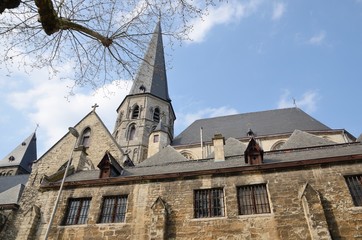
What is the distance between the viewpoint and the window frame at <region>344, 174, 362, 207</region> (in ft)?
29.6

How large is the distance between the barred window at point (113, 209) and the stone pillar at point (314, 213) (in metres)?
6.36

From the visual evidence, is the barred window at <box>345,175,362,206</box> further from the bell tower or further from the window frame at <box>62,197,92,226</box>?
the bell tower

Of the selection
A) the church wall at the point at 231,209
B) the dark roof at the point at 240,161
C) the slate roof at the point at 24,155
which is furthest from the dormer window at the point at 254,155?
the slate roof at the point at 24,155

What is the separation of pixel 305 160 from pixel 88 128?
50.4ft

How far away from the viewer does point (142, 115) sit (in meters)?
26.8

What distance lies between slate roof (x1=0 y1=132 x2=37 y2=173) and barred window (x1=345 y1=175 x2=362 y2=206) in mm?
31361

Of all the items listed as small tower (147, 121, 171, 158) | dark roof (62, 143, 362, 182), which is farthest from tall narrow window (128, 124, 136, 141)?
dark roof (62, 143, 362, 182)

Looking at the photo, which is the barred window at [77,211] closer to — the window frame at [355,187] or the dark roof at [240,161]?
the dark roof at [240,161]

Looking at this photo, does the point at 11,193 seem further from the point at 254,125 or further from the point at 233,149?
the point at 254,125

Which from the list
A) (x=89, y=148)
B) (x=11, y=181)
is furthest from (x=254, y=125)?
(x=11, y=181)

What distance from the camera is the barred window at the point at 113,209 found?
1055cm

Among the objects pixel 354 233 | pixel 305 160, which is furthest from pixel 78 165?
pixel 354 233

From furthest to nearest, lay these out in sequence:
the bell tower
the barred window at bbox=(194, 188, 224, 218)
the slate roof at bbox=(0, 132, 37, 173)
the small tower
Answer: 1. the slate roof at bbox=(0, 132, 37, 173)
2. the bell tower
3. the small tower
4. the barred window at bbox=(194, 188, 224, 218)

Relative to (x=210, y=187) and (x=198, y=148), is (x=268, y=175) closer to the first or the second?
(x=210, y=187)
